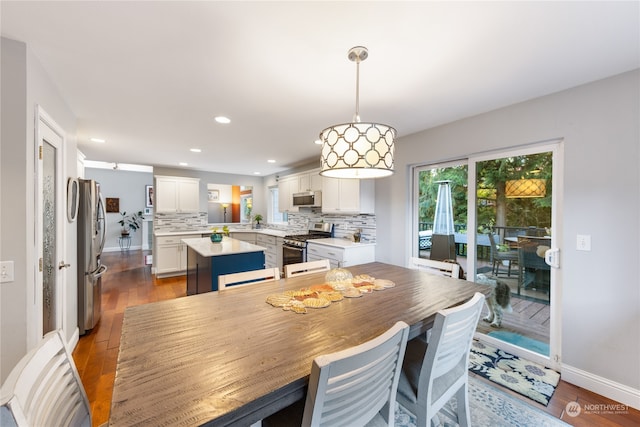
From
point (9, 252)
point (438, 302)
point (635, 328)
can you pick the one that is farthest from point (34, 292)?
point (635, 328)

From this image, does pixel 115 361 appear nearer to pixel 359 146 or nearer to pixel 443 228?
pixel 359 146

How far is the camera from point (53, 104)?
207cm

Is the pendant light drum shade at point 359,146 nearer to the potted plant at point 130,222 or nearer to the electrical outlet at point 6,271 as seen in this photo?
the electrical outlet at point 6,271

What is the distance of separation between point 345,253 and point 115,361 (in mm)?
2666

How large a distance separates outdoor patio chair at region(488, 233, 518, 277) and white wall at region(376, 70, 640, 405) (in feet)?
1.50

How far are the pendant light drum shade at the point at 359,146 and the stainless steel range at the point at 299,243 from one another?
2.84m

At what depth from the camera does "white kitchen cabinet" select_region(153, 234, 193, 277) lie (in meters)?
5.19

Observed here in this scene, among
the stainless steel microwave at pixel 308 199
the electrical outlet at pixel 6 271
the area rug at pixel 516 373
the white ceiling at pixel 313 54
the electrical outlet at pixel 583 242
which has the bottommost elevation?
the area rug at pixel 516 373

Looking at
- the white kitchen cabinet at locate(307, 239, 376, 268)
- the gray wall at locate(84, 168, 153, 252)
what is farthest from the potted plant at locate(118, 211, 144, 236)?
the white kitchen cabinet at locate(307, 239, 376, 268)

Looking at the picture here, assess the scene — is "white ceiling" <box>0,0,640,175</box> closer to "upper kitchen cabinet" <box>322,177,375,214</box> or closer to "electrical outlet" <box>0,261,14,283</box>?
"upper kitchen cabinet" <box>322,177,375,214</box>

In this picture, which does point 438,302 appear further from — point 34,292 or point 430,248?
point 34,292

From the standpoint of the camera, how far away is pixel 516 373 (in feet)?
7.21

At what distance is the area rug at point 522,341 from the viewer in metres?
2.36

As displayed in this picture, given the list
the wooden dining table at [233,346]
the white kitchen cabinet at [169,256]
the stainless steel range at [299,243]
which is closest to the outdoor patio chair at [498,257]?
the wooden dining table at [233,346]
